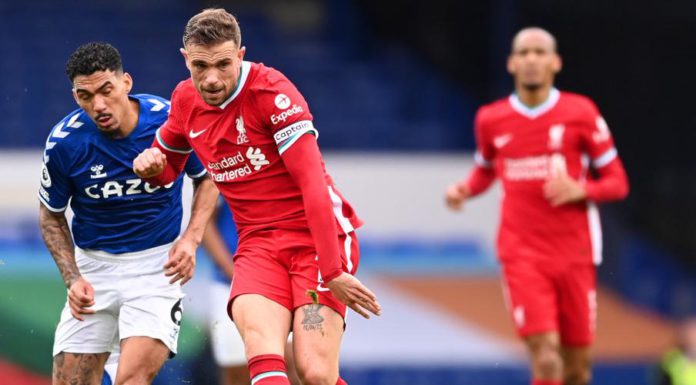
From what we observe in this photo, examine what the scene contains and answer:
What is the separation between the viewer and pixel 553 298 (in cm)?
922

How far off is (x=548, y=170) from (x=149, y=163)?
136 inches

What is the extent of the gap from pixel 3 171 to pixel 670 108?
24.9ft

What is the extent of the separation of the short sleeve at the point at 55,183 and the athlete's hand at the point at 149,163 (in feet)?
1.59

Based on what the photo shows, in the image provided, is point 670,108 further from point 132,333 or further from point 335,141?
point 132,333

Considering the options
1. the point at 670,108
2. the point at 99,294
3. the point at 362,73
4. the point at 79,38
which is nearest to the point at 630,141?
the point at 670,108

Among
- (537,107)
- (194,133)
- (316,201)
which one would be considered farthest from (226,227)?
(316,201)

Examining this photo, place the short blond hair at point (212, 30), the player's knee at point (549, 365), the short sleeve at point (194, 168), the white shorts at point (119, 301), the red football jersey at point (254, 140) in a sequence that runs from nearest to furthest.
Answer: the short blond hair at point (212, 30)
the red football jersey at point (254, 140)
the white shorts at point (119, 301)
the short sleeve at point (194, 168)
the player's knee at point (549, 365)

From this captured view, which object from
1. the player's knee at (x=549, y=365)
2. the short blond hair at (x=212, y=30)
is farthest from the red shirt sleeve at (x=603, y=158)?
the short blond hair at (x=212, y=30)

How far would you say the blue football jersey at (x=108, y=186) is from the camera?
7.05 metres

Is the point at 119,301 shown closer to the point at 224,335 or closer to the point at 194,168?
the point at 194,168

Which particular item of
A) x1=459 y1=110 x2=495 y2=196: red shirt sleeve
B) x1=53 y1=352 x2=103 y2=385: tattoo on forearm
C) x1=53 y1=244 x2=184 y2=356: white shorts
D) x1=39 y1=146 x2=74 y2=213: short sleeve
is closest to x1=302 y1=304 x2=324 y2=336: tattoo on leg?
x1=53 y1=244 x2=184 y2=356: white shorts

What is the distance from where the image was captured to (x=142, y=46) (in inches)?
615

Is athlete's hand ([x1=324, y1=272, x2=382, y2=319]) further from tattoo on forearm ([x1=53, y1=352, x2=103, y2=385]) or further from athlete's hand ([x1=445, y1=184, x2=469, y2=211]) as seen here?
athlete's hand ([x1=445, y1=184, x2=469, y2=211])

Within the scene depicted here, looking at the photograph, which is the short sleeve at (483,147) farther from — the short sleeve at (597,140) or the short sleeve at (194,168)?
the short sleeve at (194,168)
